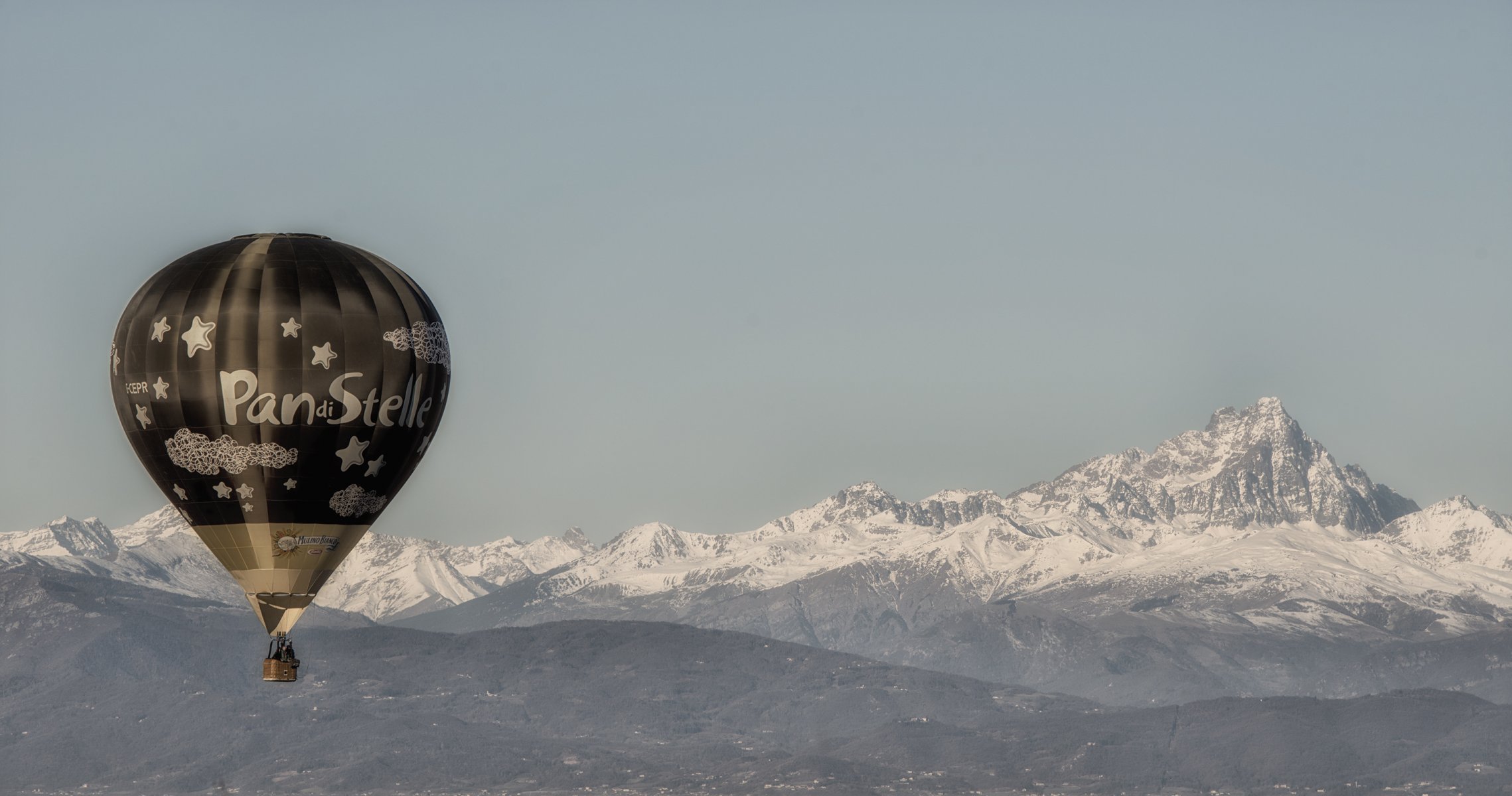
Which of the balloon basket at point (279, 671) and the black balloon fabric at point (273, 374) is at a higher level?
the black balloon fabric at point (273, 374)

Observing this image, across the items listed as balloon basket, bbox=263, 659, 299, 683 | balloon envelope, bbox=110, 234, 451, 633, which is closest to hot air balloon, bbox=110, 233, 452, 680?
balloon envelope, bbox=110, 234, 451, 633

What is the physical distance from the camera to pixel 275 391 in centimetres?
12131

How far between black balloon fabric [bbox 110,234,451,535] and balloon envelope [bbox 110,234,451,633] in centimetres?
8

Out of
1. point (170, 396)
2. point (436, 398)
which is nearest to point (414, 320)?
point (436, 398)

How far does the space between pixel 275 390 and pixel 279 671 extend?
1524 cm

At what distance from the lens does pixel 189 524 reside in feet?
417

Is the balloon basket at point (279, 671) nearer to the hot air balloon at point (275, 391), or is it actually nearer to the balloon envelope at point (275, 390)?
the hot air balloon at point (275, 391)

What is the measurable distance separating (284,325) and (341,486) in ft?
32.1

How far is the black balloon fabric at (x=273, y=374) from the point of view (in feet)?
399

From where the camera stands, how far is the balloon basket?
115875 millimetres

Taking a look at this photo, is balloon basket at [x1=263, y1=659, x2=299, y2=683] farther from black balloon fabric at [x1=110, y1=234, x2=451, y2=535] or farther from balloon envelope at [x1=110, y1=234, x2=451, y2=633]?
black balloon fabric at [x1=110, y1=234, x2=451, y2=535]

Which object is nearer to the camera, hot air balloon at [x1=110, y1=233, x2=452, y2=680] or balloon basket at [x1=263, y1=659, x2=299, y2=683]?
balloon basket at [x1=263, y1=659, x2=299, y2=683]

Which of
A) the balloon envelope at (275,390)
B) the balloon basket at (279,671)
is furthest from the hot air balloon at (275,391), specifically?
the balloon basket at (279,671)

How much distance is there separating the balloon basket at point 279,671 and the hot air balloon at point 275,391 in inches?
111
